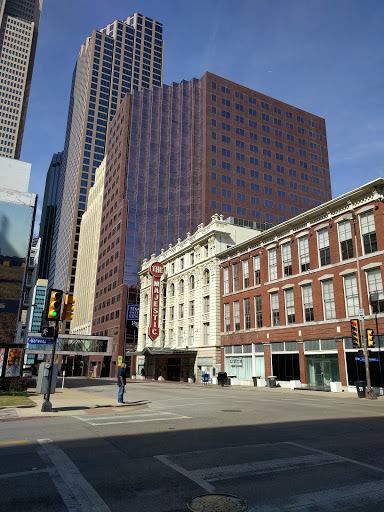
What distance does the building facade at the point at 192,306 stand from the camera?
48.8m

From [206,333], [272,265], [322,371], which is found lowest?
[322,371]

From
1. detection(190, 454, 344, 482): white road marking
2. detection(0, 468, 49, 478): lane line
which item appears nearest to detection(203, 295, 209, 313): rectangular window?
detection(190, 454, 344, 482): white road marking

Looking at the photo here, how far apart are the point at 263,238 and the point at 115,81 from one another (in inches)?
6099

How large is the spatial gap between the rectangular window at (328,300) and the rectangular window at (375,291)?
370cm

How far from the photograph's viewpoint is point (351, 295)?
31062 millimetres

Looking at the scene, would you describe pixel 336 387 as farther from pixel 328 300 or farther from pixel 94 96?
pixel 94 96

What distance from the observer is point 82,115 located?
16550 cm

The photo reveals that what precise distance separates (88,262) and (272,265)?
91413 millimetres

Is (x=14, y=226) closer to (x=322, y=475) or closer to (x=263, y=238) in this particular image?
(x=263, y=238)

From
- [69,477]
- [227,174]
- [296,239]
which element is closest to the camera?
[69,477]

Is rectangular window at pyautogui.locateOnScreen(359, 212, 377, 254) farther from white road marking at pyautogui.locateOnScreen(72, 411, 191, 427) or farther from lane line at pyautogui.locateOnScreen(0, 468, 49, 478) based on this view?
lane line at pyautogui.locateOnScreen(0, 468, 49, 478)

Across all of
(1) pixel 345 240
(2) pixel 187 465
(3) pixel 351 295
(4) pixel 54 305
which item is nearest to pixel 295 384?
(3) pixel 351 295

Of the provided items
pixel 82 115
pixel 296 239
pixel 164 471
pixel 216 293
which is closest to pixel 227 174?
pixel 216 293

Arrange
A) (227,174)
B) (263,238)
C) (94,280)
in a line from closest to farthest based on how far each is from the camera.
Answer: (263,238)
(227,174)
(94,280)
